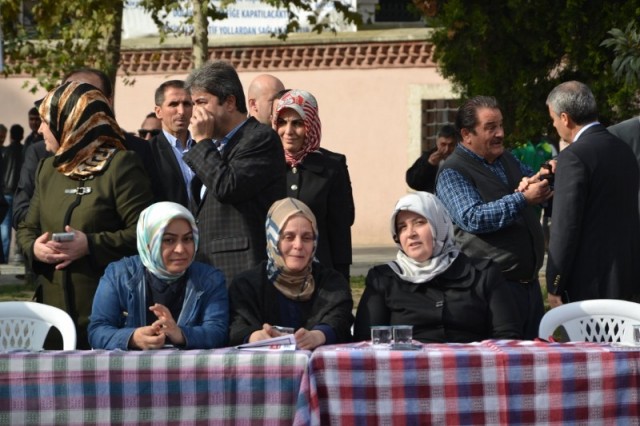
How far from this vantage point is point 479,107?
773 cm

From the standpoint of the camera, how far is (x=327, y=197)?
26.3 ft

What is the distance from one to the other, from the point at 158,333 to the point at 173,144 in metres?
2.58

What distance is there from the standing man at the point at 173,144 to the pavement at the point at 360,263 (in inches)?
303

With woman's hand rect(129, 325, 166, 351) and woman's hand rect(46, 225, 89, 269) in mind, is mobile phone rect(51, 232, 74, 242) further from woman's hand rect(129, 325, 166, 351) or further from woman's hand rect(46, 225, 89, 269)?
woman's hand rect(129, 325, 166, 351)

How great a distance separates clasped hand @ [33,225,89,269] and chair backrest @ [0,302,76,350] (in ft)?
0.75

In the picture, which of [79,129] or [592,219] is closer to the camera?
[79,129]

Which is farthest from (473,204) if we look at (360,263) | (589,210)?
(360,263)

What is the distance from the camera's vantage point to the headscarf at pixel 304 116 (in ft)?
25.8

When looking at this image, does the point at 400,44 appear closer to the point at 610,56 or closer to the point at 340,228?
the point at 610,56

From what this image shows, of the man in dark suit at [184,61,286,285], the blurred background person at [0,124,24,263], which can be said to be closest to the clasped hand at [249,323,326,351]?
the man in dark suit at [184,61,286,285]

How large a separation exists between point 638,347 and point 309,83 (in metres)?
16.6

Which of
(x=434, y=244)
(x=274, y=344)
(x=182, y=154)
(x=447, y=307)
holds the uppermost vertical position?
(x=182, y=154)

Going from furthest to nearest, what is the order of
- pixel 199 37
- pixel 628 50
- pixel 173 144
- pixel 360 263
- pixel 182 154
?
1. pixel 360 263
2. pixel 199 37
3. pixel 628 50
4. pixel 173 144
5. pixel 182 154

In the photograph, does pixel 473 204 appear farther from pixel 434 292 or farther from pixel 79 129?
pixel 79 129
